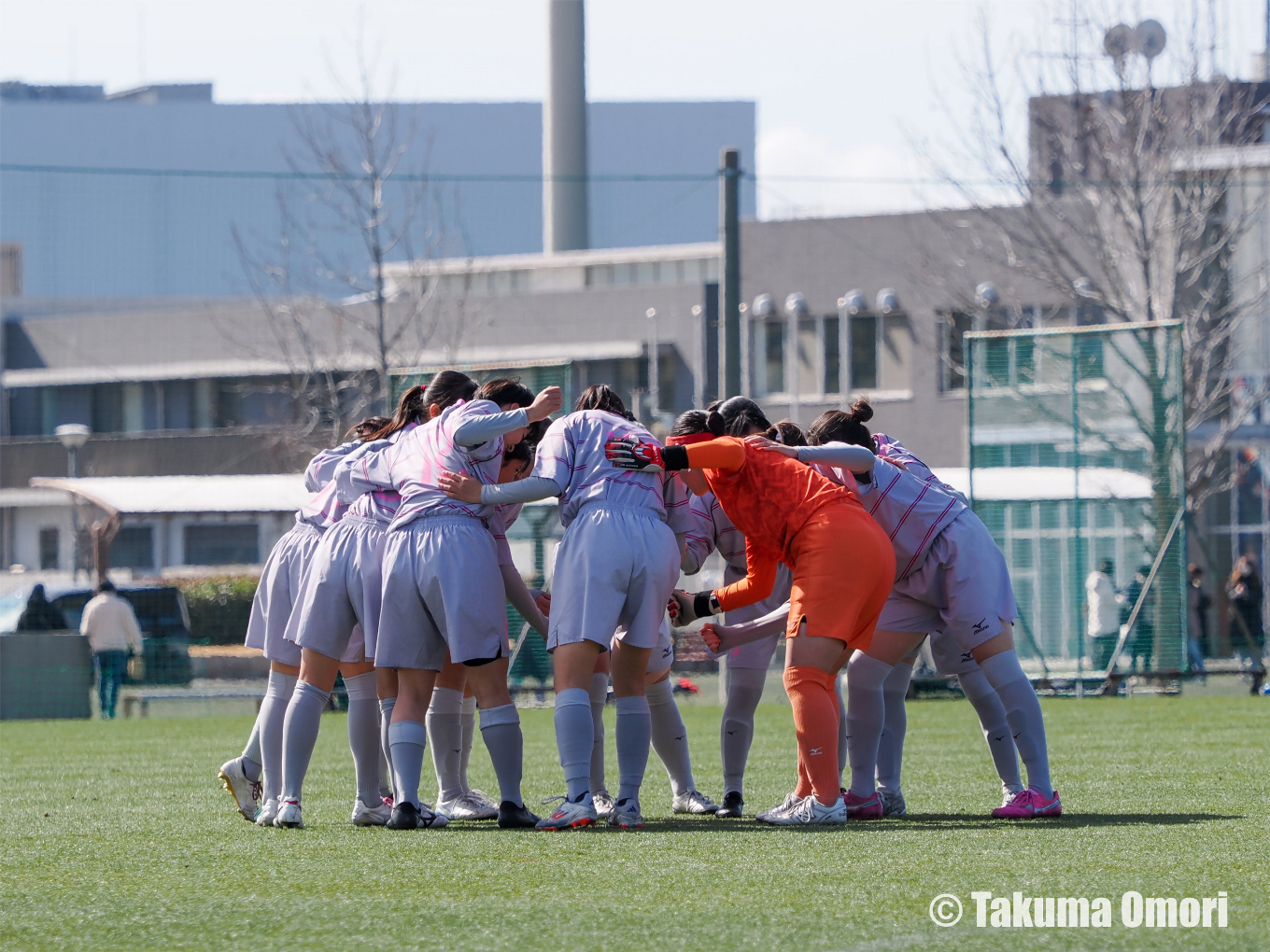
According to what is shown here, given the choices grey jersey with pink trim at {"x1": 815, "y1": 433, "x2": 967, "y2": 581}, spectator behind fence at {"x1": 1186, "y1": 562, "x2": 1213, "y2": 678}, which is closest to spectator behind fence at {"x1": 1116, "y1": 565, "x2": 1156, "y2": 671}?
spectator behind fence at {"x1": 1186, "y1": 562, "x2": 1213, "y2": 678}

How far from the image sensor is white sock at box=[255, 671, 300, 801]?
743 cm

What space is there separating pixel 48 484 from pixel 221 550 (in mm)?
7814

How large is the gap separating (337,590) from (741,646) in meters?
1.78

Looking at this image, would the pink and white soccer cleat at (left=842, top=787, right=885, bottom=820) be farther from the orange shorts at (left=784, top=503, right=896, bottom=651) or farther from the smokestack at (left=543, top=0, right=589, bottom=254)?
the smokestack at (left=543, top=0, right=589, bottom=254)

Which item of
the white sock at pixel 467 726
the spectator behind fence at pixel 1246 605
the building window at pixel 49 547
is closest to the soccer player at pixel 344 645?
the white sock at pixel 467 726

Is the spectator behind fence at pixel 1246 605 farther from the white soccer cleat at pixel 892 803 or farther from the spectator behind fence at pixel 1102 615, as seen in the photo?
the white soccer cleat at pixel 892 803

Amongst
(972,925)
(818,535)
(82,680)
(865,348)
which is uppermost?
(865,348)

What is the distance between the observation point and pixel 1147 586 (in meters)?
18.0

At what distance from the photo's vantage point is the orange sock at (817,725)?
6.84m

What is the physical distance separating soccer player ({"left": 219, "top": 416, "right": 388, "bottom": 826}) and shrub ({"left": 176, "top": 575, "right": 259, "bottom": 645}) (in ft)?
64.7

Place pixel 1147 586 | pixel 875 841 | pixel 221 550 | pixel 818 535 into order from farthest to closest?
1. pixel 221 550
2. pixel 1147 586
3. pixel 818 535
4. pixel 875 841

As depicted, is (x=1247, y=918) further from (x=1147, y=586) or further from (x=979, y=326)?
(x=979, y=326)

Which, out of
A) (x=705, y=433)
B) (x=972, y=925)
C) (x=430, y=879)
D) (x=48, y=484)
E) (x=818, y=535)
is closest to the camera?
(x=972, y=925)

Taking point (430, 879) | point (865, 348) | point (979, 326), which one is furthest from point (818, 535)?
point (865, 348)
